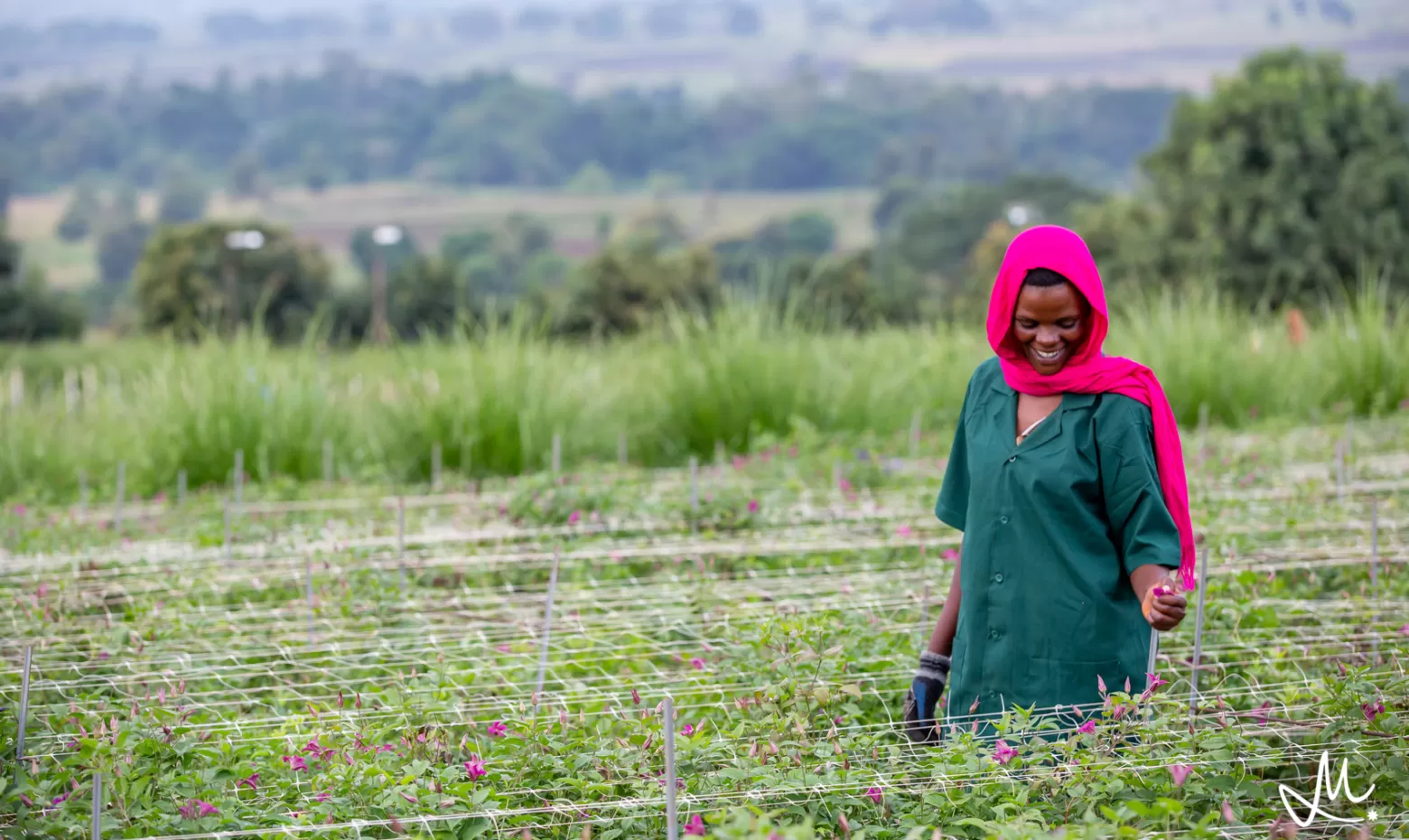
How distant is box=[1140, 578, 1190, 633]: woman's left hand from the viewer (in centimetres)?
219

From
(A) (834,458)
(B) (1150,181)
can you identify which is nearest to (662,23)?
(B) (1150,181)

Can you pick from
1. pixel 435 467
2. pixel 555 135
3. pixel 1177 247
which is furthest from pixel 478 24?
pixel 435 467

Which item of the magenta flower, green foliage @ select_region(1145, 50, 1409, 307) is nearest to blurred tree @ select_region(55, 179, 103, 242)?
green foliage @ select_region(1145, 50, 1409, 307)

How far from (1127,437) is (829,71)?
499 ft

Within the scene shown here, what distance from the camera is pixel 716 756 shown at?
239 cm

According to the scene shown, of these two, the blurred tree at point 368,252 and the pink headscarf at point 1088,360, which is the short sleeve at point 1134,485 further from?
the blurred tree at point 368,252

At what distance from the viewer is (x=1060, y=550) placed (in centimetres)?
239

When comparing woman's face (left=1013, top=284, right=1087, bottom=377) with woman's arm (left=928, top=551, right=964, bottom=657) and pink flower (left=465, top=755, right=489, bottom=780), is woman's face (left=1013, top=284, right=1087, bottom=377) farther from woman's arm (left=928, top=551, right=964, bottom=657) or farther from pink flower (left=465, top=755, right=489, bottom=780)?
pink flower (left=465, top=755, right=489, bottom=780)

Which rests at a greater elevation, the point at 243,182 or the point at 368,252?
the point at 243,182

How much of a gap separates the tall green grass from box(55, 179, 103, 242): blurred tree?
266 ft

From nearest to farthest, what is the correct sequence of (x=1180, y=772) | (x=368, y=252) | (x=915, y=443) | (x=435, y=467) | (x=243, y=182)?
1. (x=1180, y=772)
2. (x=435, y=467)
3. (x=915, y=443)
4. (x=368, y=252)
5. (x=243, y=182)

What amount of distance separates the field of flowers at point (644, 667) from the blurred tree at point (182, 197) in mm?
86139

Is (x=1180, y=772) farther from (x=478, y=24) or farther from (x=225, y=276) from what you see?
(x=478, y=24)

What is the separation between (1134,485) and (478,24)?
7742 inches
